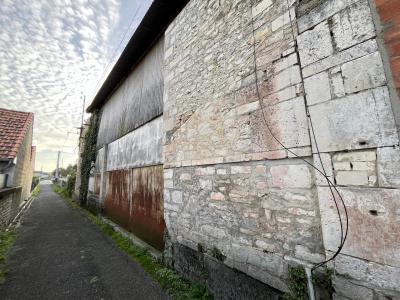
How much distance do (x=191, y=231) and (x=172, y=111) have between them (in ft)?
7.51

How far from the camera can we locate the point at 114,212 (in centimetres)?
775

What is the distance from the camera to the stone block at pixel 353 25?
172 cm

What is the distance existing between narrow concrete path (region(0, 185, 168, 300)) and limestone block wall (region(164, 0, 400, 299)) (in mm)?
1098

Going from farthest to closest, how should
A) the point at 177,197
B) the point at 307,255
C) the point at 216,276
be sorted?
the point at 177,197, the point at 216,276, the point at 307,255

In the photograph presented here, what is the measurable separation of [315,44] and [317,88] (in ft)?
1.43

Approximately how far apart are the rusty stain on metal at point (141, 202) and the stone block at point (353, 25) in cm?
399

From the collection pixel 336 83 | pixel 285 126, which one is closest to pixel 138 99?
pixel 285 126

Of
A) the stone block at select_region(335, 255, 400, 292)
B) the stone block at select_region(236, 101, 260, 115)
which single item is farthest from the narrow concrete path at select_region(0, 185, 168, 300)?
the stone block at select_region(236, 101, 260, 115)

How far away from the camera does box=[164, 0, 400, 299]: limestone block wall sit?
162cm

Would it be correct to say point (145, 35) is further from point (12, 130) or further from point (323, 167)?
point (12, 130)

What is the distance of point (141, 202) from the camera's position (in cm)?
579

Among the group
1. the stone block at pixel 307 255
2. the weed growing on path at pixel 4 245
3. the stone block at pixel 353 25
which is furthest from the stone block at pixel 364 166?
the weed growing on path at pixel 4 245

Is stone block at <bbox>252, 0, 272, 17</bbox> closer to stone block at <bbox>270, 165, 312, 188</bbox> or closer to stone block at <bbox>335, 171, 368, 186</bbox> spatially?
stone block at <bbox>270, 165, 312, 188</bbox>

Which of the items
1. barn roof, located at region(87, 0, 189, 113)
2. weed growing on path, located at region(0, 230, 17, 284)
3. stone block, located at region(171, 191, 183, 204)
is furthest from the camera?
barn roof, located at region(87, 0, 189, 113)
